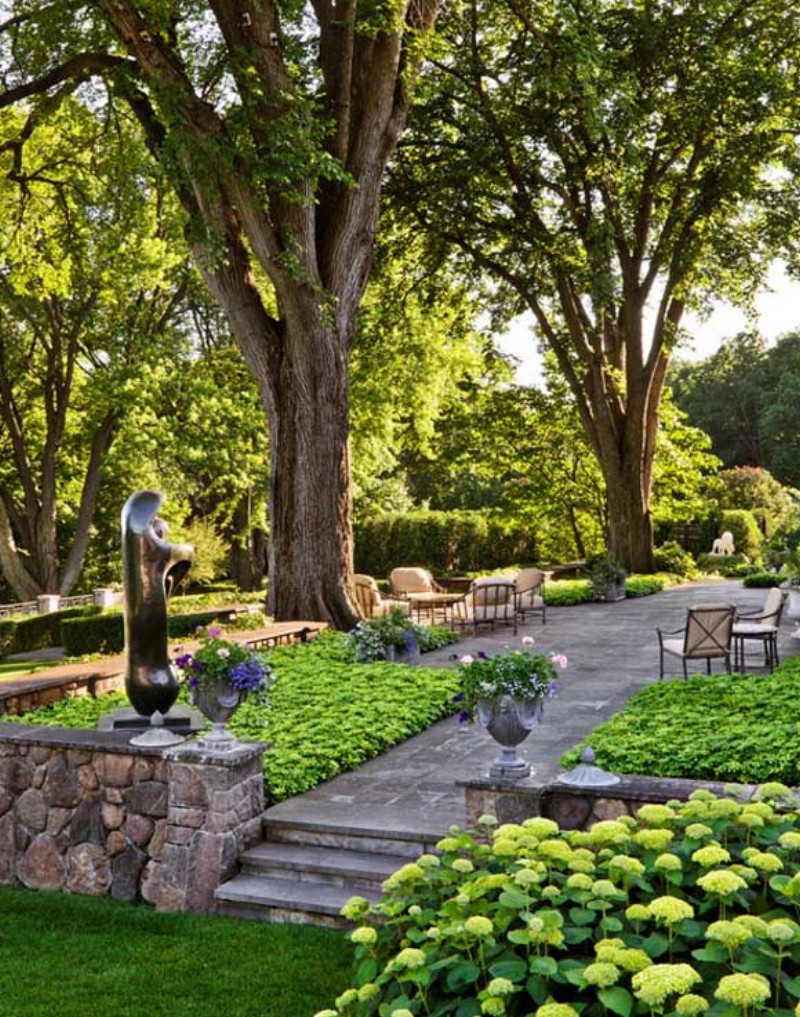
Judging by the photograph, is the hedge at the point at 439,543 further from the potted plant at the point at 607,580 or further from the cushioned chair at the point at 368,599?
the cushioned chair at the point at 368,599

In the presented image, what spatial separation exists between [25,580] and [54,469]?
110 inches

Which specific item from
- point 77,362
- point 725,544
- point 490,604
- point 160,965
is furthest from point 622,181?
point 160,965

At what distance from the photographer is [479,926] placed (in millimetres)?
2879

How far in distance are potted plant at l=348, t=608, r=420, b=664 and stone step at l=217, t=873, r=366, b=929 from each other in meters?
5.64

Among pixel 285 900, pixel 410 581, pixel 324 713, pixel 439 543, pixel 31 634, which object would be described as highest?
pixel 439 543

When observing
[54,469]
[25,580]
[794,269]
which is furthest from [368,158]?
[25,580]

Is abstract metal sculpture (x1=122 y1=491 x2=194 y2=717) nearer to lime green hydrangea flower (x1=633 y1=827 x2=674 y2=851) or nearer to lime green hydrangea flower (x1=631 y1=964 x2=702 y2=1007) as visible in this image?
lime green hydrangea flower (x1=633 y1=827 x2=674 y2=851)

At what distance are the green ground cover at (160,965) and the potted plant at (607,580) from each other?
554 inches

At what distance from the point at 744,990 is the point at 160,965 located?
3.46 meters

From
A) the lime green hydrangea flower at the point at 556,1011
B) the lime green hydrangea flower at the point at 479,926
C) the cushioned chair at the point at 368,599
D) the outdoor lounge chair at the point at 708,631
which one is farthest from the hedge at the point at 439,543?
the lime green hydrangea flower at the point at 556,1011

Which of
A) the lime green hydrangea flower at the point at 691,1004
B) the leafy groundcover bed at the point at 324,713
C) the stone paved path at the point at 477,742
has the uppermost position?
the lime green hydrangea flower at the point at 691,1004

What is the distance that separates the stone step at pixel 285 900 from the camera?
538cm

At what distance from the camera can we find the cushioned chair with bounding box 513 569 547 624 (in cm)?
1600

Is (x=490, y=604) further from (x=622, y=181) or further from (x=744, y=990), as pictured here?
(x=744, y=990)
